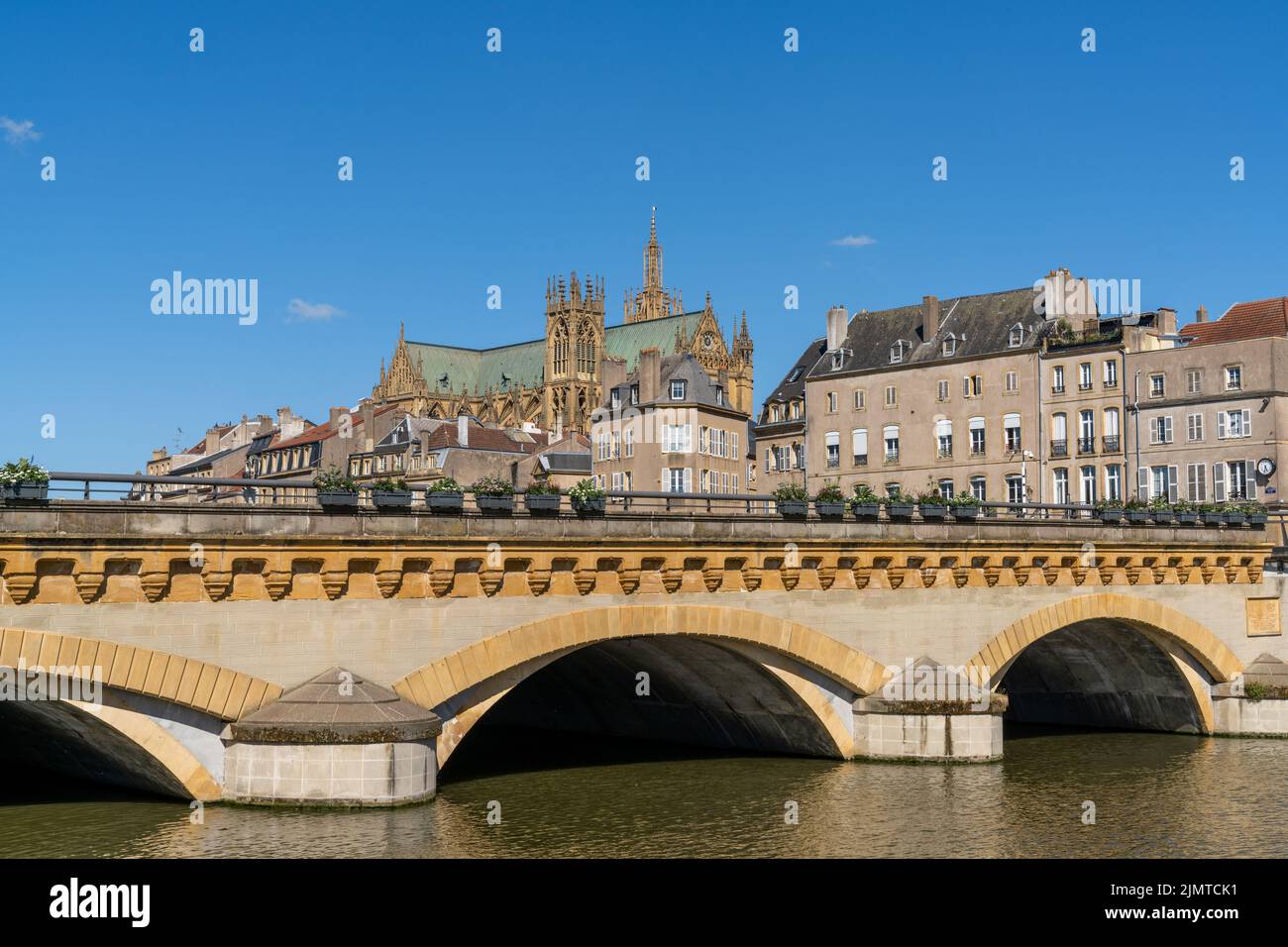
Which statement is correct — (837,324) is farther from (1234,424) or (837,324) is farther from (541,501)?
(541,501)

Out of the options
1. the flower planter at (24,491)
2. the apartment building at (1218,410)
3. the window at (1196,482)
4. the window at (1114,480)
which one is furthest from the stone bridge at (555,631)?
the window at (1114,480)

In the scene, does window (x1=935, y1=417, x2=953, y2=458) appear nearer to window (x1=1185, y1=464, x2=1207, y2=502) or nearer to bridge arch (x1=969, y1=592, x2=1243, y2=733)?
window (x1=1185, y1=464, x2=1207, y2=502)

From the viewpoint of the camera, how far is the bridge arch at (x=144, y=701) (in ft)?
78.5

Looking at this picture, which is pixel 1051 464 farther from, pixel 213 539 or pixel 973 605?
pixel 213 539

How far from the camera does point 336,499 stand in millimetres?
27078

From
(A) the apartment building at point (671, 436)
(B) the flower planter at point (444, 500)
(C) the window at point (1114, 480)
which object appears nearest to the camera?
(B) the flower planter at point (444, 500)

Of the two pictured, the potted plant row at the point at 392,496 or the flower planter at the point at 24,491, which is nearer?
the flower planter at the point at 24,491

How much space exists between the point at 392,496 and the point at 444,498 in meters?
1.05

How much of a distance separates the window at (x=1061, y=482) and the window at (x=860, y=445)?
1048cm

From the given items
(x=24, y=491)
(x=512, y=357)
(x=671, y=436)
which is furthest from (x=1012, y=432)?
(x=512, y=357)

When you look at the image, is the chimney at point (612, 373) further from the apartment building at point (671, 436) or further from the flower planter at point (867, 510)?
the flower planter at point (867, 510)

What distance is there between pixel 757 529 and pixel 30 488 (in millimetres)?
15132
